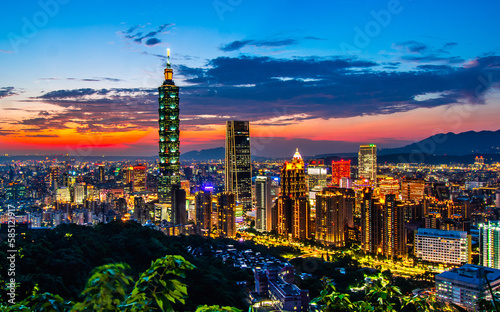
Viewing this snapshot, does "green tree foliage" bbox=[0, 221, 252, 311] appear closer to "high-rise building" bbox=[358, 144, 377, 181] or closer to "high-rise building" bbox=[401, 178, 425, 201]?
"high-rise building" bbox=[401, 178, 425, 201]

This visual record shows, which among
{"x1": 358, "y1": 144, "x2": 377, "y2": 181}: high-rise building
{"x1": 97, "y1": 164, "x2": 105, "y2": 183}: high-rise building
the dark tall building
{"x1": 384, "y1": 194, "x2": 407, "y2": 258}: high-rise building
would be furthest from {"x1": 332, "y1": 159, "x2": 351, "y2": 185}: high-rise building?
{"x1": 384, "y1": 194, "x2": 407, "y2": 258}: high-rise building

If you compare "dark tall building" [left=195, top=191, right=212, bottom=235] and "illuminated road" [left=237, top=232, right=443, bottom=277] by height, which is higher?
"dark tall building" [left=195, top=191, right=212, bottom=235]

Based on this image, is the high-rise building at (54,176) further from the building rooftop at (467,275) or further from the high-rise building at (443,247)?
the building rooftop at (467,275)

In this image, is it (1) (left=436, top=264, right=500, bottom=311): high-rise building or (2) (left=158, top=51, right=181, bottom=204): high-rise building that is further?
(2) (left=158, top=51, right=181, bottom=204): high-rise building

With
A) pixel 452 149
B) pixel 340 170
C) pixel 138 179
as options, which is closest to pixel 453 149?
pixel 452 149

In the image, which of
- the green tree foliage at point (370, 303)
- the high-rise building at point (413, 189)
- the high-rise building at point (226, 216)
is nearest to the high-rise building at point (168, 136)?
the high-rise building at point (226, 216)
